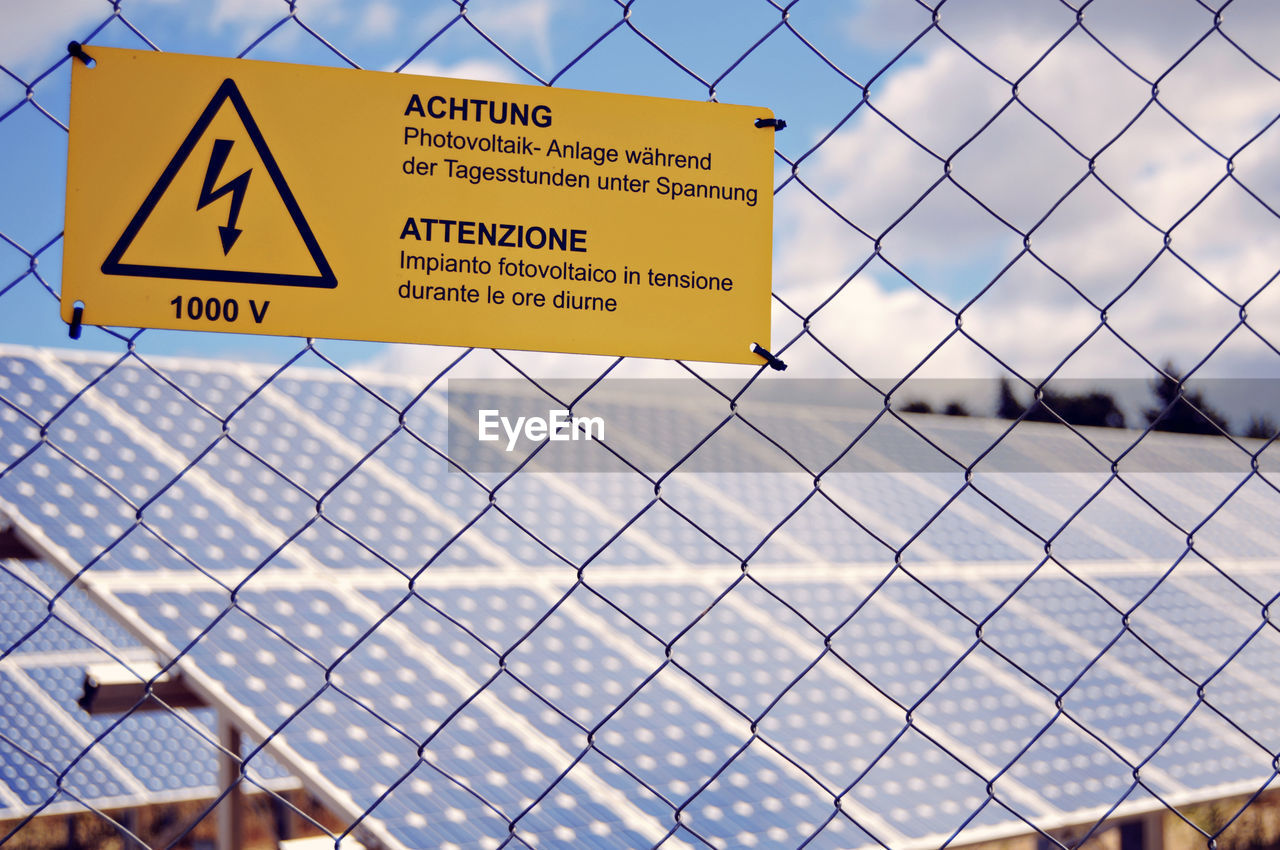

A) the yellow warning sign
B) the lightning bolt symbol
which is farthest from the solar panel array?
the lightning bolt symbol

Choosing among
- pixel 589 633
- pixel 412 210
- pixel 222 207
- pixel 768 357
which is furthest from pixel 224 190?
pixel 589 633

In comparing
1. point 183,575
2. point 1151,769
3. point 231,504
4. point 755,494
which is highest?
point 755,494

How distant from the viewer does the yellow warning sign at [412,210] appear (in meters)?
1.11

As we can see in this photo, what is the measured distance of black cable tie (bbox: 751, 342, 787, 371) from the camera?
4.19ft

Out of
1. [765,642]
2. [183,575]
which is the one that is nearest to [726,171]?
[183,575]

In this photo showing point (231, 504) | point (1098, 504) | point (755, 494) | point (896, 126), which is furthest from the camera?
point (1098, 504)

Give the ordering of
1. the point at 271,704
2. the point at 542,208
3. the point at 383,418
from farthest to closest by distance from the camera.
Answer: the point at 383,418, the point at 271,704, the point at 542,208

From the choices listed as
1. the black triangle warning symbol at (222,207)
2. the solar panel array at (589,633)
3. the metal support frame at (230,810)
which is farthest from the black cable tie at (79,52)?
the metal support frame at (230,810)

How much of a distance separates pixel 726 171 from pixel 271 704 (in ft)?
6.85

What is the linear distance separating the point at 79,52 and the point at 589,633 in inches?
120

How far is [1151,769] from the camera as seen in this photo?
13.4ft

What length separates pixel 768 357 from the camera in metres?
1.28

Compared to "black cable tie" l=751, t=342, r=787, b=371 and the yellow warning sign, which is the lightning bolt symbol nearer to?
the yellow warning sign

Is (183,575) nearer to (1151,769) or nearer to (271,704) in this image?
(271,704)
